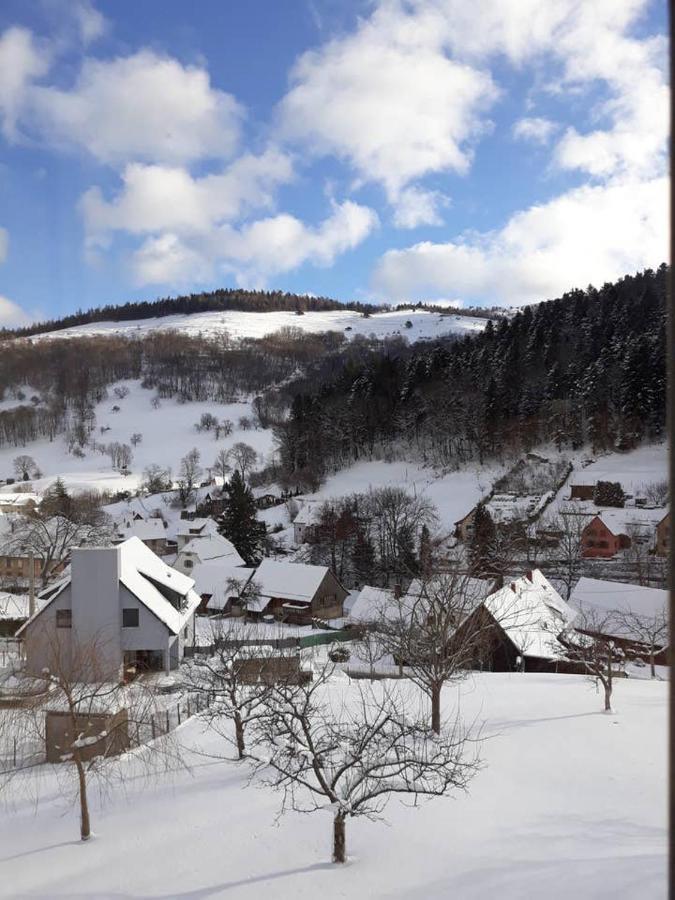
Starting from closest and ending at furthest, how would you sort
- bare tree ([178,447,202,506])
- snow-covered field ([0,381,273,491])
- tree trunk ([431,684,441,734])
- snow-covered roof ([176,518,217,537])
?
tree trunk ([431,684,441,734]), snow-covered roof ([176,518,217,537]), bare tree ([178,447,202,506]), snow-covered field ([0,381,273,491])

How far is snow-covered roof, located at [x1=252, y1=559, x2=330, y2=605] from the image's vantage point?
36.5m

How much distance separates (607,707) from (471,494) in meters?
38.3

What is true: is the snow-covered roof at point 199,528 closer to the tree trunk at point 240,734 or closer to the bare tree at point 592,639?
the bare tree at point 592,639

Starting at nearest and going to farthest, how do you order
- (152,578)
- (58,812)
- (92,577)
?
(58,812) → (92,577) → (152,578)

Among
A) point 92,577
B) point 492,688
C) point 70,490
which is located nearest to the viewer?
point 492,688

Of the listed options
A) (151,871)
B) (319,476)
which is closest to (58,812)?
(151,871)

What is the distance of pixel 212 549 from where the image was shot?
48.6 meters

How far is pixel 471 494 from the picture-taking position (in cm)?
5422

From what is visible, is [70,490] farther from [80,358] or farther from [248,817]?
[80,358]

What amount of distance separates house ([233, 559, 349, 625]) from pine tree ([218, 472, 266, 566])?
1175 centimetres

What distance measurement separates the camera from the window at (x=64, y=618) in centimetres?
2327

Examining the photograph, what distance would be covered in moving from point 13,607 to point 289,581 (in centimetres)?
1746

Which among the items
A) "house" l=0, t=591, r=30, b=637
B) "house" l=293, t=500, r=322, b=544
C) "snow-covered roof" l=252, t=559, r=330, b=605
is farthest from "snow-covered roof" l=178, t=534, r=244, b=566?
"house" l=0, t=591, r=30, b=637

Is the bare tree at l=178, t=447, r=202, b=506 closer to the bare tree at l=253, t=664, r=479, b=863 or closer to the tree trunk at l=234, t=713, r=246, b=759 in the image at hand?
the bare tree at l=253, t=664, r=479, b=863
